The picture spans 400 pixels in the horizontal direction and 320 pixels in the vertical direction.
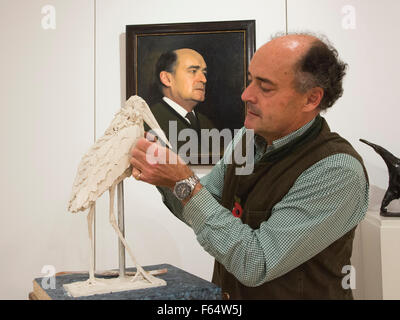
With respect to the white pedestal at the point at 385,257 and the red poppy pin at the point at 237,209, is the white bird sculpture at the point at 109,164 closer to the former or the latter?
the red poppy pin at the point at 237,209

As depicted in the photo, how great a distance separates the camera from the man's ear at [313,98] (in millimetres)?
1281

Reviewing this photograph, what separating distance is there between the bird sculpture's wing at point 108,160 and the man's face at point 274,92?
343mm

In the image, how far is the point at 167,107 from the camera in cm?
218

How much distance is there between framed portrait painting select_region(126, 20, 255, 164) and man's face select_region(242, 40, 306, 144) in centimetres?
87

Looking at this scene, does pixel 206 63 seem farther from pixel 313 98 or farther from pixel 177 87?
pixel 313 98

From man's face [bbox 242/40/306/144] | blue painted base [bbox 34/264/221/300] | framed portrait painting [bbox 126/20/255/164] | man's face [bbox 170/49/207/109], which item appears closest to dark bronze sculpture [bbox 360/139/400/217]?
framed portrait painting [bbox 126/20/255/164]

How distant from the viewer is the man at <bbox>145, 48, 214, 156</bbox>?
7.14 feet

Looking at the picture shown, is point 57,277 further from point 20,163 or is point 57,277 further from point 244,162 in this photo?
point 20,163

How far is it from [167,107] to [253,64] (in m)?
0.96

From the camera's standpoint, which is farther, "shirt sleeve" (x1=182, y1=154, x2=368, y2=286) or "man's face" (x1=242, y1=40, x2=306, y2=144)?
"man's face" (x1=242, y1=40, x2=306, y2=144)

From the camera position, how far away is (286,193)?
1.20 meters

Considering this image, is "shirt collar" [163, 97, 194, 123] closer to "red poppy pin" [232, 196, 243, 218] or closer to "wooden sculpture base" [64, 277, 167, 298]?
"red poppy pin" [232, 196, 243, 218]

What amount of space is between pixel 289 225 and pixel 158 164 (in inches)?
14.9

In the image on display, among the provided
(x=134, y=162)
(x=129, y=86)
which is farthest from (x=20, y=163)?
(x=134, y=162)
